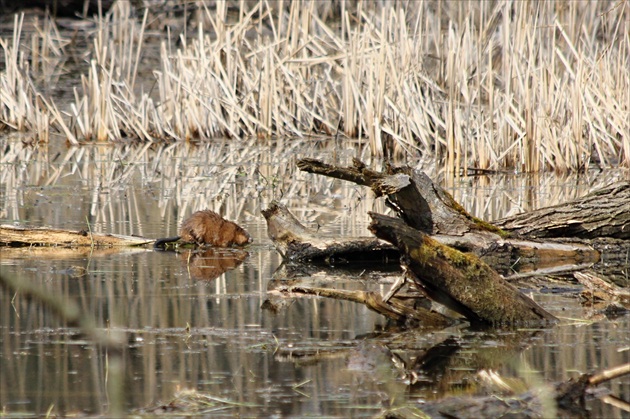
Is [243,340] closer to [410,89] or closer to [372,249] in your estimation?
[372,249]

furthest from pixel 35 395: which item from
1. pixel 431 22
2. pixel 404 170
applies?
pixel 431 22

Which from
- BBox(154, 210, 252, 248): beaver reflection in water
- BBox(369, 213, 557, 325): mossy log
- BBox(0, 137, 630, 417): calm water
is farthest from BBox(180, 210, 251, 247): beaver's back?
BBox(369, 213, 557, 325): mossy log

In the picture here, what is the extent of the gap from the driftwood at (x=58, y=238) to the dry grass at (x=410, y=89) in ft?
15.4

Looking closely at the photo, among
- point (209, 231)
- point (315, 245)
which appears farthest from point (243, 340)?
point (209, 231)

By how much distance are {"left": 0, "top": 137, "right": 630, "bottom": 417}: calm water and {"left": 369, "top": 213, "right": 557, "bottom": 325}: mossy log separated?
0.15 meters

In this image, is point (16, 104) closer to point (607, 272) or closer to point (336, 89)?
point (336, 89)

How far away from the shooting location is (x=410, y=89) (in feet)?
40.5

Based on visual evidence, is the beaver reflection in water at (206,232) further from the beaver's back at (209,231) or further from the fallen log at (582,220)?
the fallen log at (582,220)

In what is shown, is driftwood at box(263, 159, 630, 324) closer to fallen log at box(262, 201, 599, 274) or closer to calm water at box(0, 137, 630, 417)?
fallen log at box(262, 201, 599, 274)

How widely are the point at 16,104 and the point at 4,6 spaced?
20.9 ft

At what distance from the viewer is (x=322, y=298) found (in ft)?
17.5

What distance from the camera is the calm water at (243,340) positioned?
3.65 metres

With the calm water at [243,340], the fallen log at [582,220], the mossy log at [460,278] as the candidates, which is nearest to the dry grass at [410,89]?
the calm water at [243,340]

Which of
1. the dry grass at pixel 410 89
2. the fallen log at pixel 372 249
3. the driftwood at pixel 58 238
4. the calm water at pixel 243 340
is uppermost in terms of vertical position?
the dry grass at pixel 410 89
